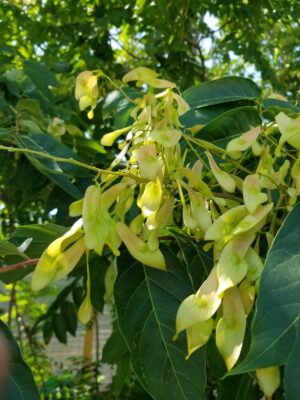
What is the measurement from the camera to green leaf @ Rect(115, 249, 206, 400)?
56 cm

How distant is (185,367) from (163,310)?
6 centimetres

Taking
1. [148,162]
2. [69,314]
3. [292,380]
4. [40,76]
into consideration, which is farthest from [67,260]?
[69,314]

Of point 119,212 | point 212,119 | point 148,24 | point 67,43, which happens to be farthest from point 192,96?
point 67,43

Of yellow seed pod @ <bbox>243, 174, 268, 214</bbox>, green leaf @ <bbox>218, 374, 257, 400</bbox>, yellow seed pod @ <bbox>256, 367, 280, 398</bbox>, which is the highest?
yellow seed pod @ <bbox>243, 174, 268, 214</bbox>

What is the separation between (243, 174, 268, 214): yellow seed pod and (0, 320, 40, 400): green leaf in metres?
0.25

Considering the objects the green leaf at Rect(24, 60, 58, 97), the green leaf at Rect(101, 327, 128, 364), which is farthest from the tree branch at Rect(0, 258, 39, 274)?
the green leaf at Rect(24, 60, 58, 97)

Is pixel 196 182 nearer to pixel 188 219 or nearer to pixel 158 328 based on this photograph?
pixel 188 219

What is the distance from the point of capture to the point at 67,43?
204 cm

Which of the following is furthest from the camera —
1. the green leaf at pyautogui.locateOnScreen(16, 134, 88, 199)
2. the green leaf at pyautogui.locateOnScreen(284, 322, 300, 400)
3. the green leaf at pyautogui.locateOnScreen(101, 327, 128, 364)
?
the green leaf at pyautogui.locateOnScreen(101, 327, 128, 364)

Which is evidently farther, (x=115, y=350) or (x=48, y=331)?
(x=48, y=331)

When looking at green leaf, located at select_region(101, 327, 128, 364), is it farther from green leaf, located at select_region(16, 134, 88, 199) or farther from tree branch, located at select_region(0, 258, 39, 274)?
tree branch, located at select_region(0, 258, 39, 274)

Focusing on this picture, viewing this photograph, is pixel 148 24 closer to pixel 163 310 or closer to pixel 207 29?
pixel 207 29

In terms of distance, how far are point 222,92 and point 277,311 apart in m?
0.39

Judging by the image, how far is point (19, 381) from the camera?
565 mm
